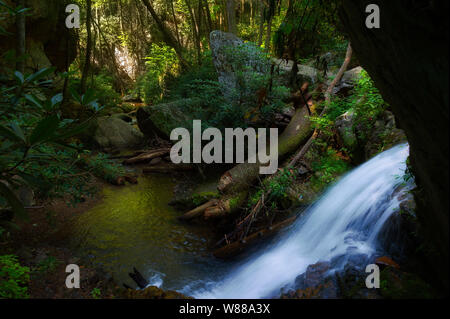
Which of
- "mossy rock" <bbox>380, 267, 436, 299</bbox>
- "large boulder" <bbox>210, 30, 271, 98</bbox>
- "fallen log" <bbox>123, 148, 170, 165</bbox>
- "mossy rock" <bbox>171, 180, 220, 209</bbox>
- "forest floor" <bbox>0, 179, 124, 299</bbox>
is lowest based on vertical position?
"forest floor" <bbox>0, 179, 124, 299</bbox>

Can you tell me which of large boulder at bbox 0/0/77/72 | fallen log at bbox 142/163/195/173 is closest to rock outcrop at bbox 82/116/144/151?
large boulder at bbox 0/0/77/72

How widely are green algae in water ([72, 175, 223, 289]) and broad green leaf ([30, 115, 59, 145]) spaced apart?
8.98 ft

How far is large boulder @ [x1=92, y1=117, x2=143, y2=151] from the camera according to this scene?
10219 mm

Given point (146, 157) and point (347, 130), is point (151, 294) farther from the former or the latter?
point (146, 157)

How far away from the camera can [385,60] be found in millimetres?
1533

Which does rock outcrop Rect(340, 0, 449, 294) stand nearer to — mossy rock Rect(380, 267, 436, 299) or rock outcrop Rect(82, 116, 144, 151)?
mossy rock Rect(380, 267, 436, 299)

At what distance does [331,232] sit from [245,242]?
1.40 metres

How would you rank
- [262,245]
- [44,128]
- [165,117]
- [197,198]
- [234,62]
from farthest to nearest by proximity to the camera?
[165,117] → [234,62] → [197,198] → [262,245] → [44,128]

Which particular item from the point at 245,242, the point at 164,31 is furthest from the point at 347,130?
the point at 164,31

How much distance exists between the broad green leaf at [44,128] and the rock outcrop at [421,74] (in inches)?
75.8

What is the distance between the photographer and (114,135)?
1047 centimetres

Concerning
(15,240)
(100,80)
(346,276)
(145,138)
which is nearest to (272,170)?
(346,276)

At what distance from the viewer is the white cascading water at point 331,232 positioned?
3303mm
